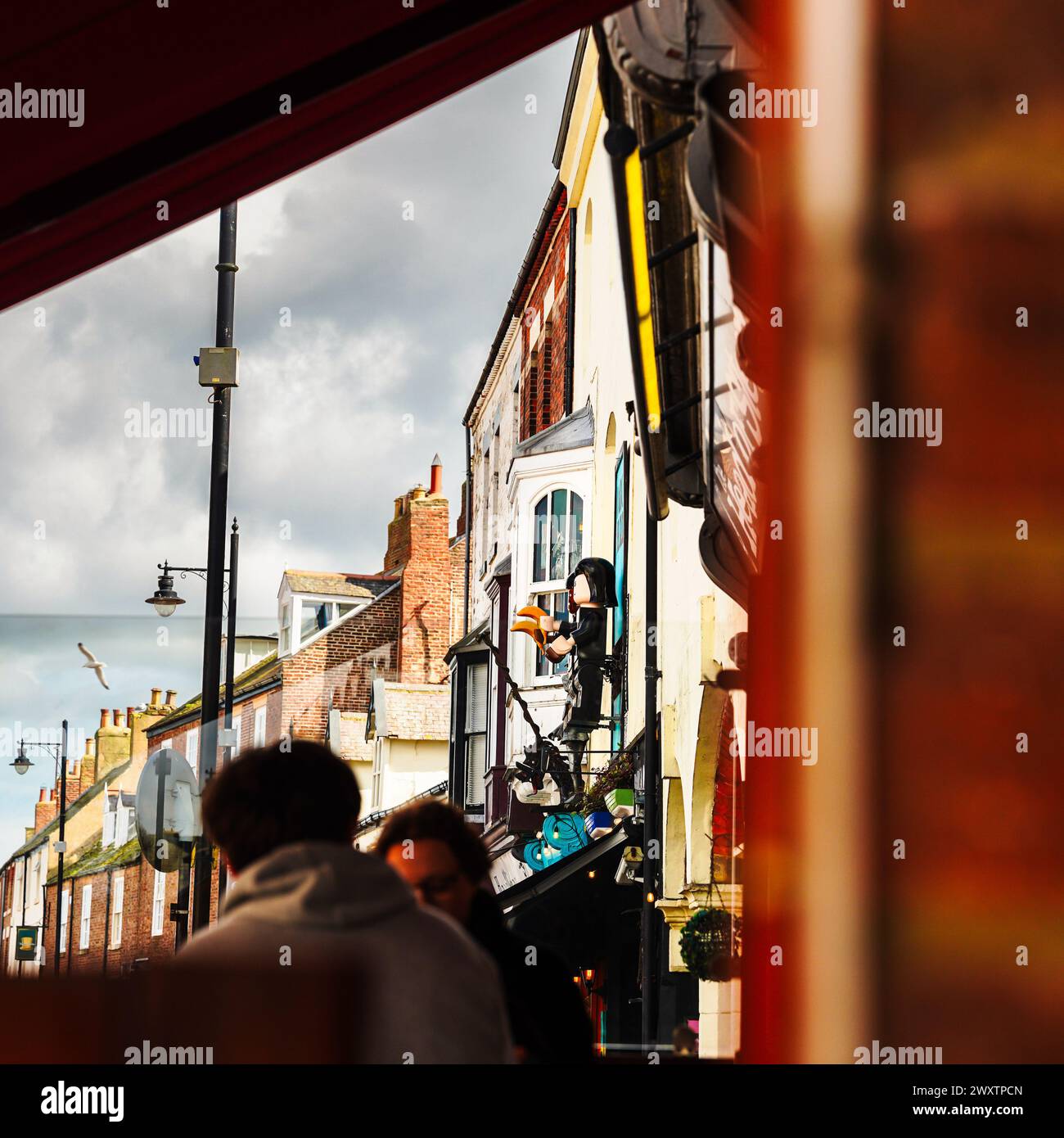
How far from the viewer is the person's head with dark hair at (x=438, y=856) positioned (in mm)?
2516

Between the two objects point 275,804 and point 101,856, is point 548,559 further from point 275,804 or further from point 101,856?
point 275,804

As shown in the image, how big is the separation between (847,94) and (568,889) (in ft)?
32.0

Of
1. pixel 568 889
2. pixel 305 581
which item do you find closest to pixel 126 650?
pixel 568 889

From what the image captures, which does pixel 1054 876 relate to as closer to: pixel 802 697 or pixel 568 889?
pixel 802 697

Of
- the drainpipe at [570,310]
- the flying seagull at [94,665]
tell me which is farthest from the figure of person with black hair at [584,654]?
the flying seagull at [94,665]

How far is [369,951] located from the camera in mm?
1869

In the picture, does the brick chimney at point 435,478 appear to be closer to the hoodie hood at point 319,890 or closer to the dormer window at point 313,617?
the dormer window at point 313,617

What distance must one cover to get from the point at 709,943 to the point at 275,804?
6332 millimetres

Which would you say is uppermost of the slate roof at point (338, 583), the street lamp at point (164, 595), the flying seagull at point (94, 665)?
the slate roof at point (338, 583)

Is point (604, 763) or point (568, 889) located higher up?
point (604, 763)

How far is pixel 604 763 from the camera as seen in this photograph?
14305 mm

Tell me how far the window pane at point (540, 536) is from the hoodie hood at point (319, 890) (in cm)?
1397

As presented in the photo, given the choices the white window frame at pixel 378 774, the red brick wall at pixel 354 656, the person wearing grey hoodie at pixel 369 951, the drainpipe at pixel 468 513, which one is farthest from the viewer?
the red brick wall at pixel 354 656
